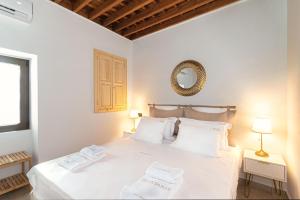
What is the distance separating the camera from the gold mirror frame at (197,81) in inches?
103

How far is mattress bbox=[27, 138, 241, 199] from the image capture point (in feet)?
3.75

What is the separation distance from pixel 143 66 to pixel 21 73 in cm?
211

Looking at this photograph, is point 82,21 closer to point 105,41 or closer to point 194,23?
point 105,41

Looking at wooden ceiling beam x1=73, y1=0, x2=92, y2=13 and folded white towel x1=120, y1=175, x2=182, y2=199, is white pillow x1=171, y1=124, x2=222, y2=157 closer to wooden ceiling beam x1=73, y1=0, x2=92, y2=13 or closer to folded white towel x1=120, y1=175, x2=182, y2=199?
folded white towel x1=120, y1=175, x2=182, y2=199

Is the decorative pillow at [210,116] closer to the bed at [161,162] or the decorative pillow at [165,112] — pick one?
the bed at [161,162]

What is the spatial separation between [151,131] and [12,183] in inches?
73.5

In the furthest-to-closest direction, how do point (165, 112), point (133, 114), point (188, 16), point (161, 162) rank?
point (133, 114), point (165, 112), point (188, 16), point (161, 162)

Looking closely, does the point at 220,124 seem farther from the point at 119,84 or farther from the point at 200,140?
the point at 119,84

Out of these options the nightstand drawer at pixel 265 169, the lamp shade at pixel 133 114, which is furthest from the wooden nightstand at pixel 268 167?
the lamp shade at pixel 133 114

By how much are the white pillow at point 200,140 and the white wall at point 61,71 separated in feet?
5.38

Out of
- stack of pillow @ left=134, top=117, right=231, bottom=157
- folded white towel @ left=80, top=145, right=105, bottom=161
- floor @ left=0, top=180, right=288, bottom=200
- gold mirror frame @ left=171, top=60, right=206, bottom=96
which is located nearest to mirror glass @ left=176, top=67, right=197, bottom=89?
gold mirror frame @ left=171, top=60, right=206, bottom=96

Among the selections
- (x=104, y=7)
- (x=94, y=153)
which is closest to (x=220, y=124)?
(x=94, y=153)

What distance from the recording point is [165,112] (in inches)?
112

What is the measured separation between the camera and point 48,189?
1.29 metres
